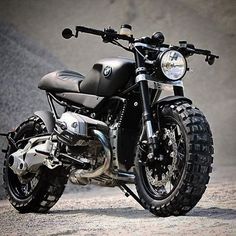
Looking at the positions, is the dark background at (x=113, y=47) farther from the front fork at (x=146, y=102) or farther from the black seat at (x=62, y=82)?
the front fork at (x=146, y=102)

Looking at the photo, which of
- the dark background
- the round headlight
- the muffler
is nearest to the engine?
the muffler

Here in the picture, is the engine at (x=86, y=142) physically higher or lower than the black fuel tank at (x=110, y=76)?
lower

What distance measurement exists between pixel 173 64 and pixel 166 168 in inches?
26.8

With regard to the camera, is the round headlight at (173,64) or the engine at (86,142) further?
the engine at (86,142)

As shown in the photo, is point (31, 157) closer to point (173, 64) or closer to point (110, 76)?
point (110, 76)

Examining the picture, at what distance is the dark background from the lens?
13.7 metres

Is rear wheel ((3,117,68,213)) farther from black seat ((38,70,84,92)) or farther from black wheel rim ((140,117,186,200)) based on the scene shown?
black wheel rim ((140,117,186,200))

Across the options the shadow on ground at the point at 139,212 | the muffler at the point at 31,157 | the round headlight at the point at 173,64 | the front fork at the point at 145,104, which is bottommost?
the shadow on ground at the point at 139,212

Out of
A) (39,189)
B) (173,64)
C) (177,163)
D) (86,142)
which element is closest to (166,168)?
(177,163)

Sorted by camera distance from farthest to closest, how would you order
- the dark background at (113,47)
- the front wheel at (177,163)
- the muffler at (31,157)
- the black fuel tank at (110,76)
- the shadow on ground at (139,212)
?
the dark background at (113,47)
the muffler at (31,157)
the black fuel tank at (110,76)
the shadow on ground at (139,212)
the front wheel at (177,163)

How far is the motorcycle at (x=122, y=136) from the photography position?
3.52 metres

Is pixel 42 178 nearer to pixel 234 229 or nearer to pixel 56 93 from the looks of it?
pixel 56 93

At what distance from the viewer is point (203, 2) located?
1877 centimetres

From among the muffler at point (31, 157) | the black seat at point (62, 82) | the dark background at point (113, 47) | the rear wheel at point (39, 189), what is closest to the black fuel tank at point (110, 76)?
the black seat at point (62, 82)
